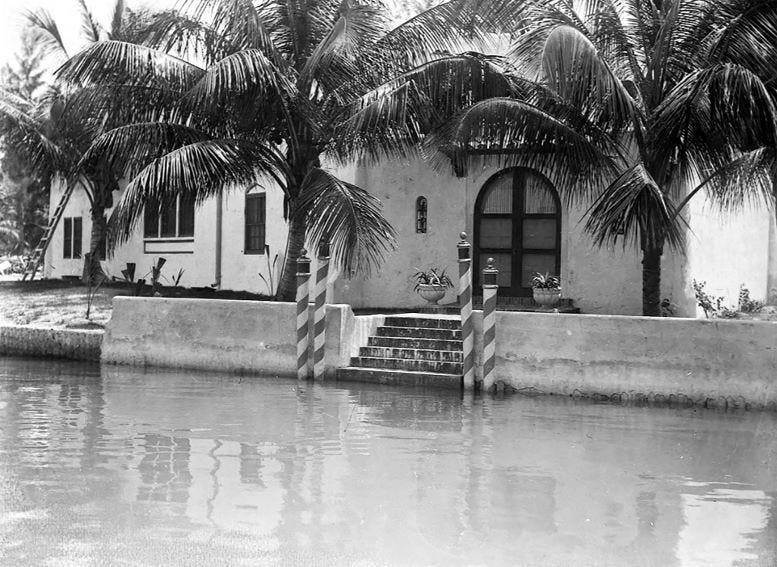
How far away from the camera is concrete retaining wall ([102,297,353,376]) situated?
1470 cm

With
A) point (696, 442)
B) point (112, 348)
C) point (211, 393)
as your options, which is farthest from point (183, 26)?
point (696, 442)

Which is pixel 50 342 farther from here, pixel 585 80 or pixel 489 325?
pixel 585 80

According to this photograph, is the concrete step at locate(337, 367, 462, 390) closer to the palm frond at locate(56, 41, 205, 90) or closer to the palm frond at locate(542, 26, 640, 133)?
the palm frond at locate(542, 26, 640, 133)

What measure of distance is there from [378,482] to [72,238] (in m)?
26.4

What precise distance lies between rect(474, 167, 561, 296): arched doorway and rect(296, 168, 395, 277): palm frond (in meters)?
3.65

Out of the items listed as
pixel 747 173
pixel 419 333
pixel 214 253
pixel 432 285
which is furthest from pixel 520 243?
pixel 214 253

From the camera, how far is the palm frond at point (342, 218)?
1548 centimetres

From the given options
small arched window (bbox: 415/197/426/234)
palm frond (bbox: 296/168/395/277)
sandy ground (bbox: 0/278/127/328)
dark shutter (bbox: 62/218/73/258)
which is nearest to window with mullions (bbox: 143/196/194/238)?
sandy ground (bbox: 0/278/127/328)

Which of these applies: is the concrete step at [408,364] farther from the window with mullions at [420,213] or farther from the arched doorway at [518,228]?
the window with mullions at [420,213]

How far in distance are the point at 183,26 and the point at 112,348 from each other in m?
5.31

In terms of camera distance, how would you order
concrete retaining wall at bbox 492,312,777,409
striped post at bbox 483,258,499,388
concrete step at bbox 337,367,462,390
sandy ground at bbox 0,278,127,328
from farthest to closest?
sandy ground at bbox 0,278,127,328
concrete step at bbox 337,367,462,390
striped post at bbox 483,258,499,388
concrete retaining wall at bbox 492,312,777,409

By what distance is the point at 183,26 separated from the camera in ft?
56.3

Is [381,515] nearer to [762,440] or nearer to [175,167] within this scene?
[762,440]

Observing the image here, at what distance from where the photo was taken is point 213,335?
15469mm
